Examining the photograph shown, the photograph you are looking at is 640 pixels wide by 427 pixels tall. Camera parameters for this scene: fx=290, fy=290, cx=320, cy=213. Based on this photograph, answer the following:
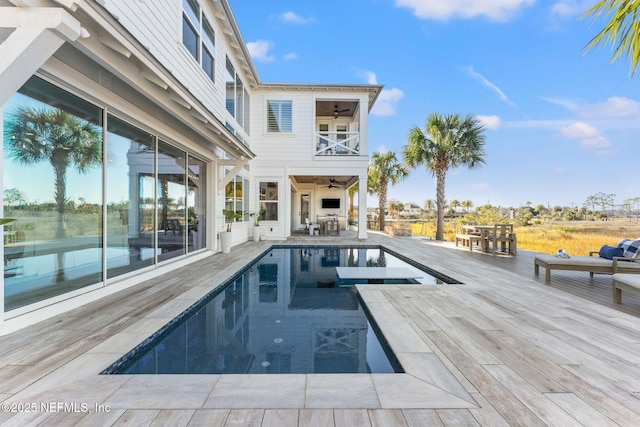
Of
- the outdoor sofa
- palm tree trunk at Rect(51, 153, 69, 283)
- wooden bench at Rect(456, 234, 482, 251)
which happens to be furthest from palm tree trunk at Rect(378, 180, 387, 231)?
palm tree trunk at Rect(51, 153, 69, 283)

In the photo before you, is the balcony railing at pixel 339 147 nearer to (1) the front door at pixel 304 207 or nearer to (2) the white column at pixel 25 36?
(1) the front door at pixel 304 207

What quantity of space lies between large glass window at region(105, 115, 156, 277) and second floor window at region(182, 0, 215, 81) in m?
2.93

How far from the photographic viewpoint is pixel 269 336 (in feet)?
10.2

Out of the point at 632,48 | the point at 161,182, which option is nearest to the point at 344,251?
the point at 161,182

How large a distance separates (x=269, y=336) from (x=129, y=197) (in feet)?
10.1

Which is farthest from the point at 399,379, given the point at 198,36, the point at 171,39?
the point at 198,36

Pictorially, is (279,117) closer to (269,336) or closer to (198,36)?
(198,36)

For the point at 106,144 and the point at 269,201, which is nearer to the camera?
the point at 106,144

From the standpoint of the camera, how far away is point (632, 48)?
10.7ft

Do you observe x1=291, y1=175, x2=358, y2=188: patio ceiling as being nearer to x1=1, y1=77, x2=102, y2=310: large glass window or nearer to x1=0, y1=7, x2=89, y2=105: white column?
x1=1, y1=77, x2=102, y2=310: large glass window

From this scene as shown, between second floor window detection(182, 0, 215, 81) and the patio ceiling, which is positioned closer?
second floor window detection(182, 0, 215, 81)

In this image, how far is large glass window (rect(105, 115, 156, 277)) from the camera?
400 cm

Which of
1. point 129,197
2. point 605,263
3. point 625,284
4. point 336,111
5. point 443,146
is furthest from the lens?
point 336,111

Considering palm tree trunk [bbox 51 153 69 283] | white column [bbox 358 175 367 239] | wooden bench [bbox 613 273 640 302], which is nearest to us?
palm tree trunk [bbox 51 153 69 283]
